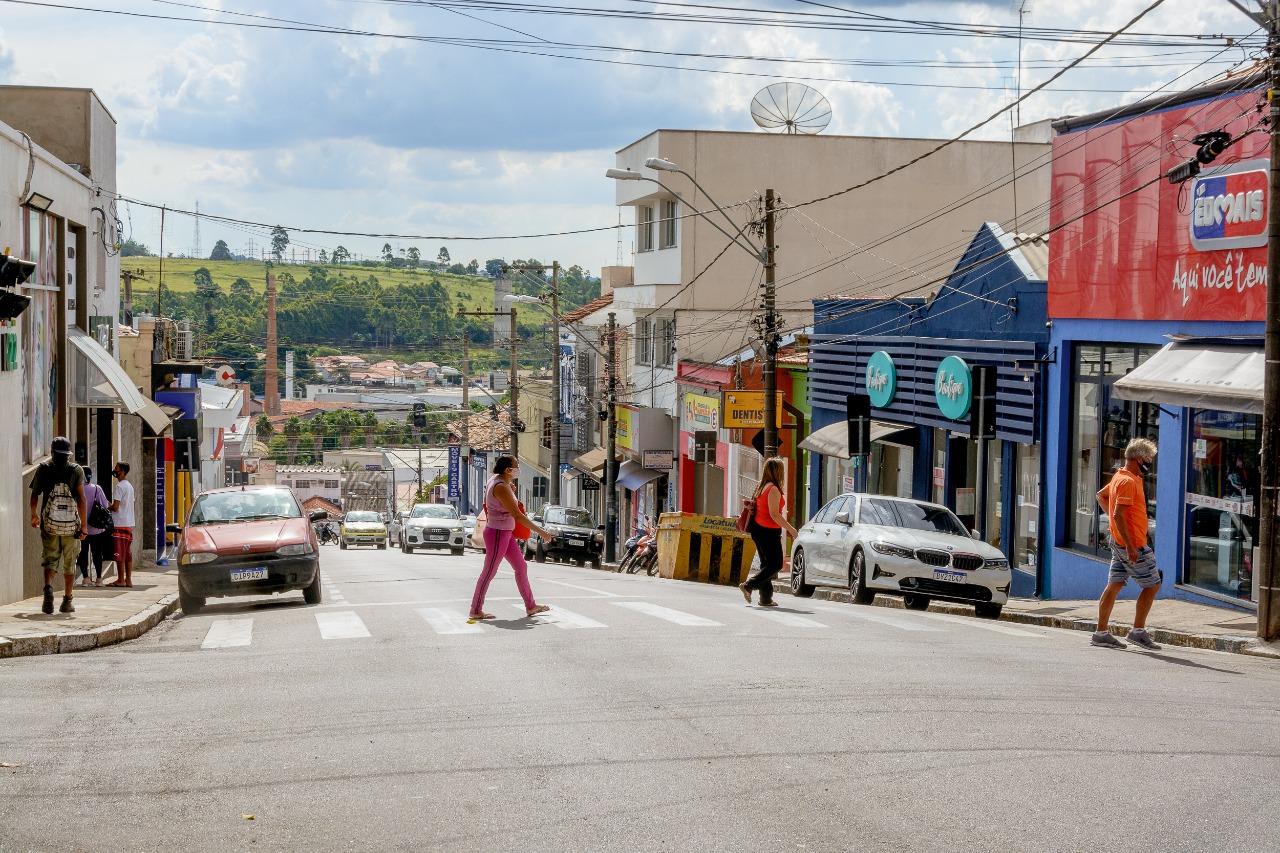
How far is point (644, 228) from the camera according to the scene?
5075 centimetres

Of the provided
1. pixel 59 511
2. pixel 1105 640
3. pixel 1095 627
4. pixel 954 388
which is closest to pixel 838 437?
pixel 954 388

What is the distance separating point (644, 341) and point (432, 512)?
9699mm

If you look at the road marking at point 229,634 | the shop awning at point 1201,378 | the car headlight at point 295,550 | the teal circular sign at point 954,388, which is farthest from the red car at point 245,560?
the teal circular sign at point 954,388

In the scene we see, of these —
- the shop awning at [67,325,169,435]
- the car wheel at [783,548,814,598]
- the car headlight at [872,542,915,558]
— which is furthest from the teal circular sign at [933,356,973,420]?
the shop awning at [67,325,169,435]

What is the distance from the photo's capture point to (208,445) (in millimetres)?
64375

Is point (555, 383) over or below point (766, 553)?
over

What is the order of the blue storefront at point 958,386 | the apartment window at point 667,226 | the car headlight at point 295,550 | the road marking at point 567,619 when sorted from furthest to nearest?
the apartment window at point 667,226 → the blue storefront at point 958,386 → the car headlight at point 295,550 → the road marking at point 567,619

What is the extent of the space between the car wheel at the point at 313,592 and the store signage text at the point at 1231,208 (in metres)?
11.7

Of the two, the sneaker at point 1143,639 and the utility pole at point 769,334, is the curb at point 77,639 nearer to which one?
the sneaker at point 1143,639

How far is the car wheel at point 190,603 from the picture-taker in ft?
61.1

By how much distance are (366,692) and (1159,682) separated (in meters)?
5.85

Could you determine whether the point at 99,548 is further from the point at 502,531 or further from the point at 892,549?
the point at 892,549

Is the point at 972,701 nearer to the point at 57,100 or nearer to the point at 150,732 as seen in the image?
the point at 150,732

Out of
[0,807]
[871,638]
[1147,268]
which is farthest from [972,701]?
[1147,268]
